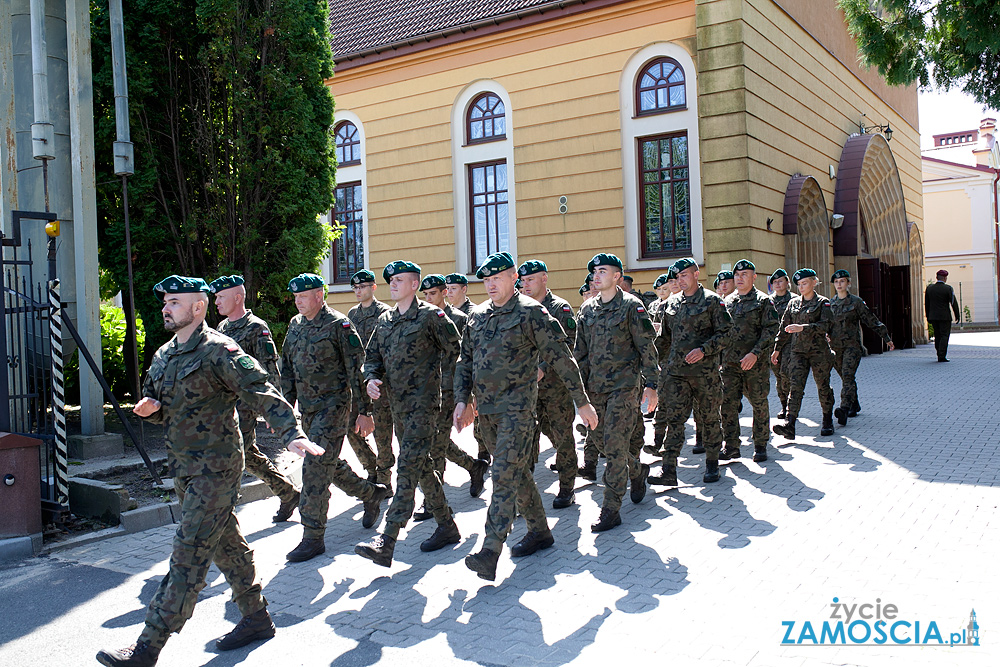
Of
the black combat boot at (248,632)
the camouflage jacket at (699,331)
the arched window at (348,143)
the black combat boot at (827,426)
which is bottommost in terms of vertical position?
the black combat boot at (248,632)

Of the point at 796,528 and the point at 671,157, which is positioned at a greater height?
the point at 671,157

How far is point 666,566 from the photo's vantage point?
215 inches

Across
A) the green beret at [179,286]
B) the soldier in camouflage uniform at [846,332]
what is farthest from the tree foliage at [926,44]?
the green beret at [179,286]

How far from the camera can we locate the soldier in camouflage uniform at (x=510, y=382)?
5.51 metres

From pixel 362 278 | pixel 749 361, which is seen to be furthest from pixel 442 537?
pixel 749 361

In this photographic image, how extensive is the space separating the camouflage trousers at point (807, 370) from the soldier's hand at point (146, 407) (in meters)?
8.09

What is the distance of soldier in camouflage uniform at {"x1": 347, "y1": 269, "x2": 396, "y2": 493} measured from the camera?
7734mm

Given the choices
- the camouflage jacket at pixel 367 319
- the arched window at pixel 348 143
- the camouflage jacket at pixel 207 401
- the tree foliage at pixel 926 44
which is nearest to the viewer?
the camouflage jacket at pixel 207 401

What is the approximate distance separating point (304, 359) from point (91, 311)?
14.9ft

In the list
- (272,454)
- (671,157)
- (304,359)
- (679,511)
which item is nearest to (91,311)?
(272,454)

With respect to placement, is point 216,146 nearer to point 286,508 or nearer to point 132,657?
point 286,508

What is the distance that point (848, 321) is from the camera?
1095 centimetres

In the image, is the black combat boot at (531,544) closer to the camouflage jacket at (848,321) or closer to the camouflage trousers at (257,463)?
the camouflage trousers at (257,463)

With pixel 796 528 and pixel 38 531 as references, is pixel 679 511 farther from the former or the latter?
pixel 38 531
